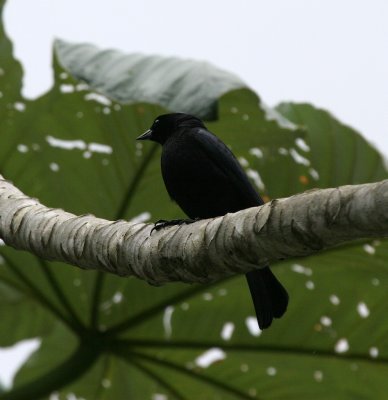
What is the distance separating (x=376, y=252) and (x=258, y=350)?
80 cm

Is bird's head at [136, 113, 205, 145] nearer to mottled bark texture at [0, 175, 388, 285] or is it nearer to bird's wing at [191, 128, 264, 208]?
bird's wing at [191, 128, 264, 208]

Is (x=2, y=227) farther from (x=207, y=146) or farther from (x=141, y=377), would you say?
(x=141, y=377)

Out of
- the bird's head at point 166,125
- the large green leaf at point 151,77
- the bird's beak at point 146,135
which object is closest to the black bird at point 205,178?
the large green leaf at point 151,77

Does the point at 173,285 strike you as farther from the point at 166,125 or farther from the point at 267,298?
the point at 267,298

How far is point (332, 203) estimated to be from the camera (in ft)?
6.73

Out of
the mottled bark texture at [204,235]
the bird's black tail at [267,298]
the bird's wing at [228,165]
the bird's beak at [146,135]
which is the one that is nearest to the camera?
the mottled bark texture at [204,235]

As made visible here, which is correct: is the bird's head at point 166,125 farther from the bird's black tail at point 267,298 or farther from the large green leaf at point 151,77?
the bird's black tail at point 267,298

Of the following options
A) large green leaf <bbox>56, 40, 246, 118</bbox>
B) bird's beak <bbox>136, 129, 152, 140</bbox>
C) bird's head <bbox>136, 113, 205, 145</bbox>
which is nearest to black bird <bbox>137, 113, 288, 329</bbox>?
large green leaf <bbox>56, 40, 246, 118</bbox>

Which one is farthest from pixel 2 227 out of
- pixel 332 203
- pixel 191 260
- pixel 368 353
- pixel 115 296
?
pixel 368 353

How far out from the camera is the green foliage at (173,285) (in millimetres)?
4363

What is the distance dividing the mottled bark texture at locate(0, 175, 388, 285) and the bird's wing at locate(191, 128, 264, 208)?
837 mm

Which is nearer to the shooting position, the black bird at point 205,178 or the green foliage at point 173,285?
the black bird at point 205,178

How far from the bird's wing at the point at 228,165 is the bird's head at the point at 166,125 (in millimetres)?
299

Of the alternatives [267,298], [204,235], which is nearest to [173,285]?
[267,298]
